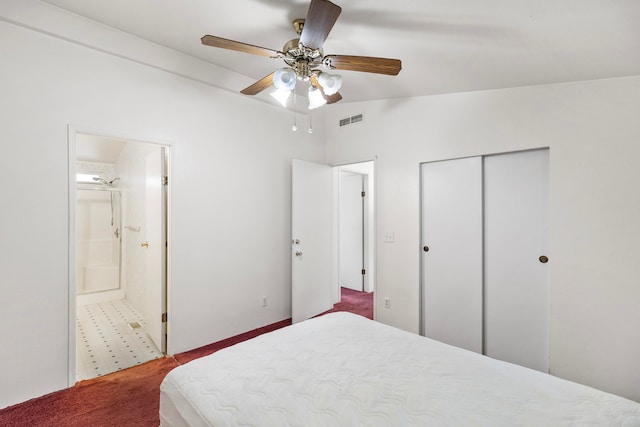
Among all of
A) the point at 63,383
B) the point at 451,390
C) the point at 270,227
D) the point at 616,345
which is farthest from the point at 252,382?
A: the point at 616,345

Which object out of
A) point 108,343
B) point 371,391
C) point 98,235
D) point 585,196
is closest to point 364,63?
point 371,391

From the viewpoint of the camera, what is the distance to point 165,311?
9.00 feet

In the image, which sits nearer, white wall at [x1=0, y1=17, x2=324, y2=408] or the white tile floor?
white wall at [x1=0, y1=17, x2=324, y2=408]

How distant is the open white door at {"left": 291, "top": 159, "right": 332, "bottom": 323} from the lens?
3504 millimetres

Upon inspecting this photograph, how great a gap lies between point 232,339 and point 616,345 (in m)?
3.17

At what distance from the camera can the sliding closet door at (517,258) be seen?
2.46m

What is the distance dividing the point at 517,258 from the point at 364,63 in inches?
82.0

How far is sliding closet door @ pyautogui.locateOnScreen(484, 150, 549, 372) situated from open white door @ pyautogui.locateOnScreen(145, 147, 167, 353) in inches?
117

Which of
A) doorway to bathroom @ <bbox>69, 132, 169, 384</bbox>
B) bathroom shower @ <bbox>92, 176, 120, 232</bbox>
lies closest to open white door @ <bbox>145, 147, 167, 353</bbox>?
doorway to bathroom @ <bbox>69, 132, 169, 384</bbox>

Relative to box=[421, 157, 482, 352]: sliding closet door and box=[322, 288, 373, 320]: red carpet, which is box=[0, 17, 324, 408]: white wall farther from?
box=[421, 157, 482, 352]: sliding closet door

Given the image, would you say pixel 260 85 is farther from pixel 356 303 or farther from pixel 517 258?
pixel 356 303

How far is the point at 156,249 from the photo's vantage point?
286 cm

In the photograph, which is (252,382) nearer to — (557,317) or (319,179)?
(557,317)

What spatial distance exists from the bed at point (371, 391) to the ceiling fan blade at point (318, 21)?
172 cm
